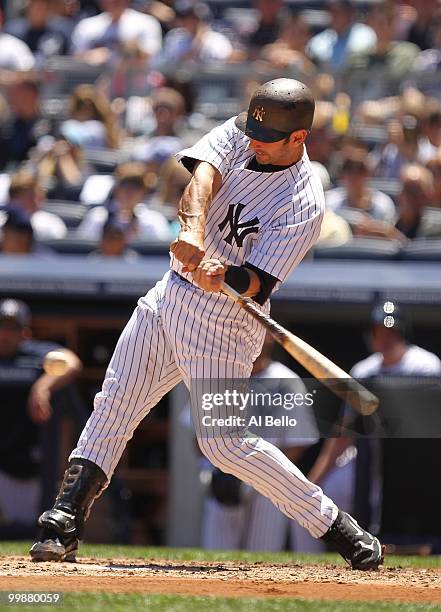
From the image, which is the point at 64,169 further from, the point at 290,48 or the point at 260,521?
the point at 260,521

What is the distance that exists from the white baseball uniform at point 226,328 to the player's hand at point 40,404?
303 centimetres

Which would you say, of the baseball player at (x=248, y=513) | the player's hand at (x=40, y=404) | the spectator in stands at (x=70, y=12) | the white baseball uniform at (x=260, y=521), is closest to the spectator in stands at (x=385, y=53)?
the spectator in stands at (x=70, y=12)

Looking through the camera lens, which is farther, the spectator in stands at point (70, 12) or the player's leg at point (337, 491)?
the spectator in stands at point (70, 12)

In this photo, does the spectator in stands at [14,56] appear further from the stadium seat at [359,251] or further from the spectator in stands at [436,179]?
the stadium seat at [359,251]

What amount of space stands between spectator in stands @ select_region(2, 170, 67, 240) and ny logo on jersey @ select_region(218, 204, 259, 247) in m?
4.40

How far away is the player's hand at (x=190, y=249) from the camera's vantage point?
4461 millimetres

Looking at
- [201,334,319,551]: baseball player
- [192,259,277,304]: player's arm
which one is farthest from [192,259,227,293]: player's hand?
[201,334,319,551]: baseball player

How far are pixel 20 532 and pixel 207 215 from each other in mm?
3651

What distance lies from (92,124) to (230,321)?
6.07 m

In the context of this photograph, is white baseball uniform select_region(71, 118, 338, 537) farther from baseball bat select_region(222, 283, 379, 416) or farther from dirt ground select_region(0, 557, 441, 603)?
dirt ground select_region(0, 557, 441, 603)

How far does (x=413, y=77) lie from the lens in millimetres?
10430

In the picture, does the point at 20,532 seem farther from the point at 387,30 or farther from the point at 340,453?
the point at 387,30

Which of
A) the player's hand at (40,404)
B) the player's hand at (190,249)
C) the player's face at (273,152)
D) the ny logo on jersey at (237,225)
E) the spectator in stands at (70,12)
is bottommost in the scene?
the player's hand at (40,404)

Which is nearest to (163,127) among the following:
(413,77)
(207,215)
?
(413,77)
